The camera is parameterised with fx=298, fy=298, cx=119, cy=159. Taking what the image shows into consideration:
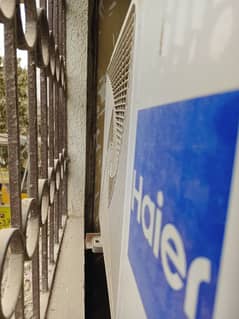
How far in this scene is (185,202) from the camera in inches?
9.8

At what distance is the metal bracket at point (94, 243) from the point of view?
4.18 ft

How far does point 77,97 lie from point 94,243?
674 mm

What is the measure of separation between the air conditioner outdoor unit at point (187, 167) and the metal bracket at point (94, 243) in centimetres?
84

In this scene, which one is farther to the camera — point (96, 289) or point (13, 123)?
point (96, 289)

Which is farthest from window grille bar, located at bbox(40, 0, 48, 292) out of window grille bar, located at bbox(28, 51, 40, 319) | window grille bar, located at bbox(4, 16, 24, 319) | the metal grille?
window grille bar, located at bbox(4, 16, 24, 319)

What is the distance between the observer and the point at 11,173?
1.60 ft

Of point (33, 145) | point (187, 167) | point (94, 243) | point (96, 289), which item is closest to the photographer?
point (187, 167)

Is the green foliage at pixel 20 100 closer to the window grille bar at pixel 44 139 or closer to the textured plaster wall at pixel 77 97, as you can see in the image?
the window grille bar at pixel 44 139

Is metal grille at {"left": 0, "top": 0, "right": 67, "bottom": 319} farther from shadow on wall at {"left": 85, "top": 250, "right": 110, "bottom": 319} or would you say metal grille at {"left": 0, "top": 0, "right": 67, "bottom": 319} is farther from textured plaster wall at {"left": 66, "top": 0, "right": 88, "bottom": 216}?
shadow on wall at {"left": 85, "top": 250, "right": 110, "bottom": 319}

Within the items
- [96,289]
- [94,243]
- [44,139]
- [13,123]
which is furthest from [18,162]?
[96,289]

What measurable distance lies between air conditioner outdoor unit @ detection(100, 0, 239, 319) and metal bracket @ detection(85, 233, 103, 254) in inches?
33.1

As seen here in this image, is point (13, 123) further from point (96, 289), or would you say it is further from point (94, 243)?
point (96, 289)

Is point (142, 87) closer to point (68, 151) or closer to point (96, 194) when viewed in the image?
point (68, 151)

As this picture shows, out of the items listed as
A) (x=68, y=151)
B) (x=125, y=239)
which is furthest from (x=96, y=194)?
(x=125, y=239)
